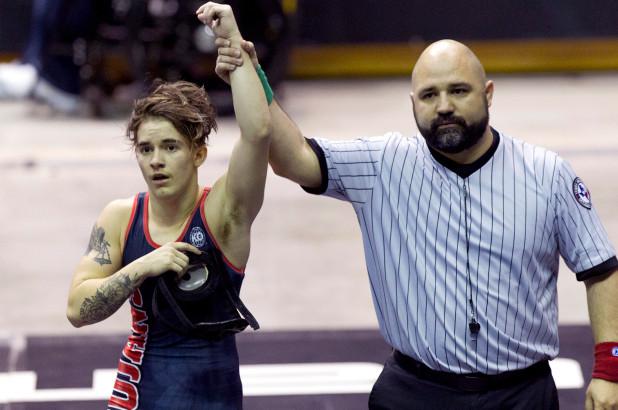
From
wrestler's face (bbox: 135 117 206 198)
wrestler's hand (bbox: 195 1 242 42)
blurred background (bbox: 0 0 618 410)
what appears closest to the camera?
wrestler's hand (bbox: 195 1 242 42)

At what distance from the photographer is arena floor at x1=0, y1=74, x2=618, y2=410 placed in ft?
19.5

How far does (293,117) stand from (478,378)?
28.9ft

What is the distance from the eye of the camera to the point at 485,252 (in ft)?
12.0

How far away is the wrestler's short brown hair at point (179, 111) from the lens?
11.6 ft

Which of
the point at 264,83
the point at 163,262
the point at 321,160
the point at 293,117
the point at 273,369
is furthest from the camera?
the point at 293,117

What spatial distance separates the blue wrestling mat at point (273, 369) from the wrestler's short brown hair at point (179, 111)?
223 cm

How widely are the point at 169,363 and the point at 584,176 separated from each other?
22.9 feet

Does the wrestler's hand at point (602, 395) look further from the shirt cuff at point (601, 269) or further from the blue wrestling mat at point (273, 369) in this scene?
the blue wrestling mat at point (273, 369)

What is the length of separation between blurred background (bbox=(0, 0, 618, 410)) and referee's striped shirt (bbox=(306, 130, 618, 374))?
74.6 inches

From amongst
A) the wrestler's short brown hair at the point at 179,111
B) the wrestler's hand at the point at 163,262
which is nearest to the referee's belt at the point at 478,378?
the wrestler's hand at the point at 163,262

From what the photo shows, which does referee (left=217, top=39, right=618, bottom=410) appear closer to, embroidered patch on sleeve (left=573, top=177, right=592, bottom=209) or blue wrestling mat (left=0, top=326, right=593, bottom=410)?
embroidered patch on sleeve (left=573, top=177, right=592, bottom=209)

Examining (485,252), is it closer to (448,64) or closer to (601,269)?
(601,269)

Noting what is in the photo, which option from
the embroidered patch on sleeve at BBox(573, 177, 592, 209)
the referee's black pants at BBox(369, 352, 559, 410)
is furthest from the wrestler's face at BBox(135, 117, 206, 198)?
the embroidered patch on sleeve at BBox(573, 177, 592, 209)

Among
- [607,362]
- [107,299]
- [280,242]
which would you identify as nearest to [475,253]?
[607,362]
